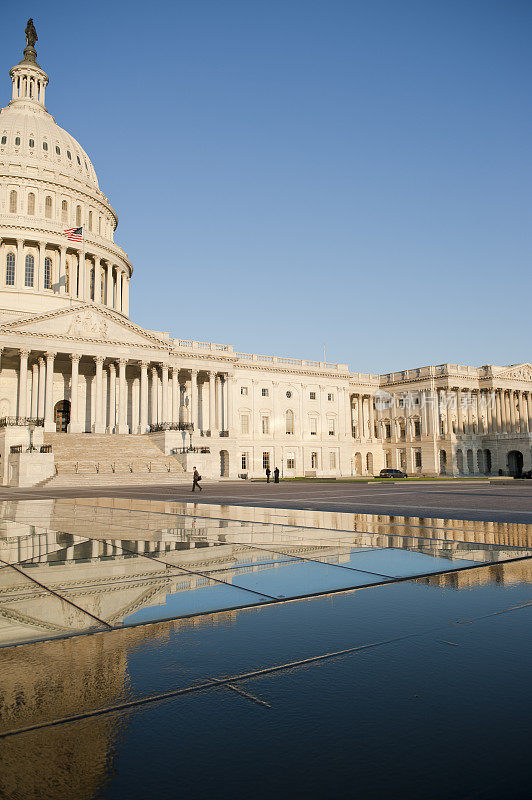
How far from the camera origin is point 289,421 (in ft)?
297

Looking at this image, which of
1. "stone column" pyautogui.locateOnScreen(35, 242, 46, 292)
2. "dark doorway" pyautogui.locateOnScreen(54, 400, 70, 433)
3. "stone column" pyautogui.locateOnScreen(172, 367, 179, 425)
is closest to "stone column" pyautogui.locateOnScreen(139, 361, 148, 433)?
"stone column" pyautogui.locateOnScreen(172, 367, 179, 425)

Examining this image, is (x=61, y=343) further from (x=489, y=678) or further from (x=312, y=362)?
(x=489, y=678)

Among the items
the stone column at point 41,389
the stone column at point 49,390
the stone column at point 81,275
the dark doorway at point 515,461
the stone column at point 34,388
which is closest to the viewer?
the stone column at point 49,390

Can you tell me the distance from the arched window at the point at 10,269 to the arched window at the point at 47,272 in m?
3.94

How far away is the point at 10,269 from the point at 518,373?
8335 cm

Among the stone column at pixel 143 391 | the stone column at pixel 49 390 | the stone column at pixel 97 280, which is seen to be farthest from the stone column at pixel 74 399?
the stone column at pixel 97 280

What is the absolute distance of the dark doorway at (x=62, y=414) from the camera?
7300 centimetres

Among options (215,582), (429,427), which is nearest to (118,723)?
(215,582)

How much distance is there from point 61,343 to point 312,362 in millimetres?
41237

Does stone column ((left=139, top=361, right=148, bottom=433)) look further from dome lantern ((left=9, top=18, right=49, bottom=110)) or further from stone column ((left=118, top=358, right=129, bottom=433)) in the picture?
dome lantern ((left=9, top=18, right=49, bottom=110))

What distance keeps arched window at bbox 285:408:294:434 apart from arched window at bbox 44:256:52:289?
3753 centimetres

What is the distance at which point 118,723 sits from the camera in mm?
2914

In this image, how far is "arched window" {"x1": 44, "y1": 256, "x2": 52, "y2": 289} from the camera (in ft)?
263

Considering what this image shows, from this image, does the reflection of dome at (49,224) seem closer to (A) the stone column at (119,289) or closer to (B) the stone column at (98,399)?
(A) the stone column at (119,289)
